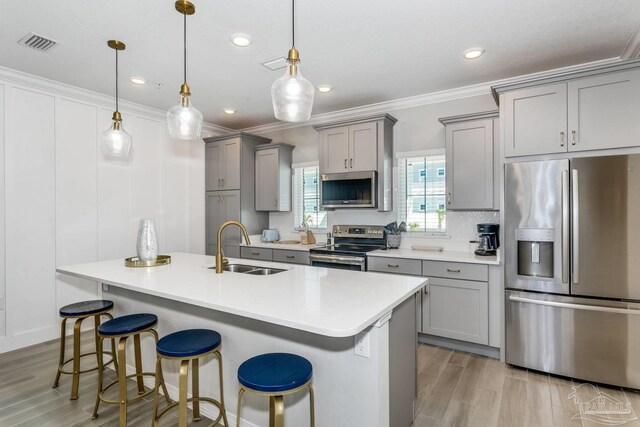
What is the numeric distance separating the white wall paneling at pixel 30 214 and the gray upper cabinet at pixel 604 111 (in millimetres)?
4922

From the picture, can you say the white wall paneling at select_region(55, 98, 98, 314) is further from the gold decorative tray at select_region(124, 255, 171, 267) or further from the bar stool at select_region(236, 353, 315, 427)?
the bar stool at select_region(236, 353, 315, 427)

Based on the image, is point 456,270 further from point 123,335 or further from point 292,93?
point 123,335

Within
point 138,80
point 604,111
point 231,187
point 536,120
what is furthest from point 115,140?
point 604,111

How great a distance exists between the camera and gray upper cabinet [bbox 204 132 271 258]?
15.8ft

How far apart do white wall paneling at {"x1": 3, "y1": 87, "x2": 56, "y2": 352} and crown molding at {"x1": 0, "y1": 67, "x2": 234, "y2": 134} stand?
0.07 metres

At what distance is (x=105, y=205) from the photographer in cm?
402

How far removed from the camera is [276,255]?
440 cm

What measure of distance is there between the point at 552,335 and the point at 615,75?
2056 millimetres

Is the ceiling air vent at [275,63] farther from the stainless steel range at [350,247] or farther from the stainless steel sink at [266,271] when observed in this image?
the stainless steel range at [350,247]

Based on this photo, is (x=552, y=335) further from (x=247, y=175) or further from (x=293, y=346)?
(x=247, y=175)

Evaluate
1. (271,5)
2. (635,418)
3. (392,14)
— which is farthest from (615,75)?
(271,5)

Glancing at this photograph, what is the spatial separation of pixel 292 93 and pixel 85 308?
2.19 meters

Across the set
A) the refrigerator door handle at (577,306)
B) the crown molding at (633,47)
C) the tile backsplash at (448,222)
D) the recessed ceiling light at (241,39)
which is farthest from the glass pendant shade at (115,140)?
the crown molding at (633,47)

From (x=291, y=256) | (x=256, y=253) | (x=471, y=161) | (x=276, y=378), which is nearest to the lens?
(x=276, y=378)
